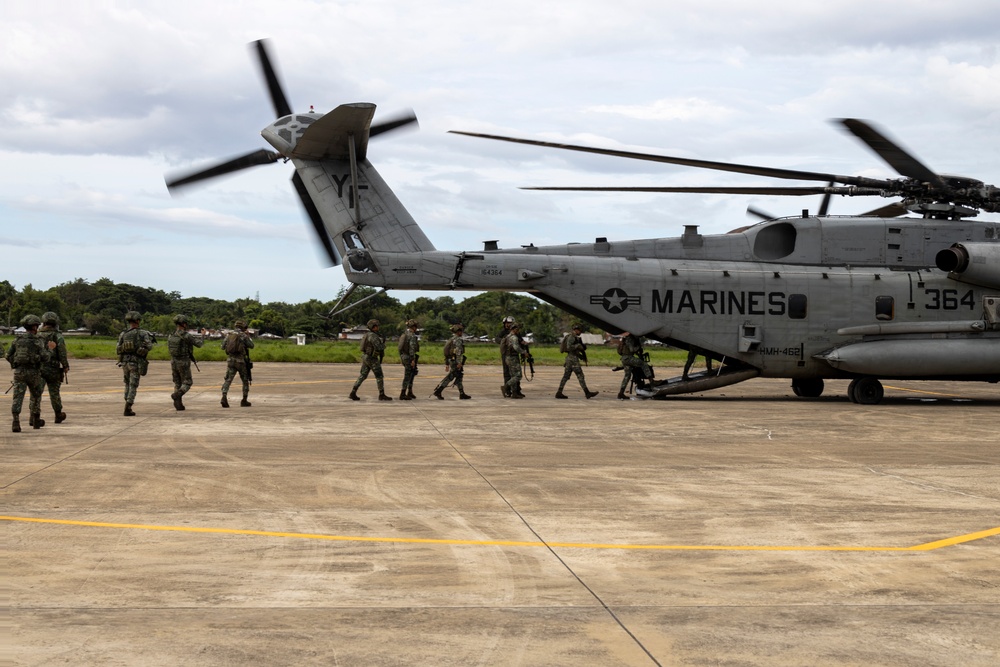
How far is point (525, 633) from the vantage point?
4695 mm

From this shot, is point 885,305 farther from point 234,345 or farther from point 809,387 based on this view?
point 234,345

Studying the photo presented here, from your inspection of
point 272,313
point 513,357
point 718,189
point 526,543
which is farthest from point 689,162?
point 272,313

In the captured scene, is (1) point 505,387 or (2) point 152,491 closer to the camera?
(2) point 152,491

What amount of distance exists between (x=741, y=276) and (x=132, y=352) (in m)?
13.0

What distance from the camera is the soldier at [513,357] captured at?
2088 cm

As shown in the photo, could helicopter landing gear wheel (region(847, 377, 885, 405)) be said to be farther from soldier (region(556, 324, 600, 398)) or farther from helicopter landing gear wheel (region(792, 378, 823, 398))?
soldier (region(556, 324, 600, 398))

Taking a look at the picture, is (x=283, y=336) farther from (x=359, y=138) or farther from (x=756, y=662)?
(x=756, y=662)

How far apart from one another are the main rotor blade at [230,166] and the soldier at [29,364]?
18.6 ft

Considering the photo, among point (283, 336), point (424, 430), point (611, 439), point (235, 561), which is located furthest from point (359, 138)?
point (283, 336)

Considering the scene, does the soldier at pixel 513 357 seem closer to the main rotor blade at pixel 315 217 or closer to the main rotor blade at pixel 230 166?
the main rotor blade at pixel 315 217

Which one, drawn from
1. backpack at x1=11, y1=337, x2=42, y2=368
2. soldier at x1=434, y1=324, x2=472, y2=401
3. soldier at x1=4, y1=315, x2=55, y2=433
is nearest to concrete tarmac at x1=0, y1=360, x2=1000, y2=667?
soldier at x1=4, y1=315, x2=55, y2=433

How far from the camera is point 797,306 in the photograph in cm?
2036

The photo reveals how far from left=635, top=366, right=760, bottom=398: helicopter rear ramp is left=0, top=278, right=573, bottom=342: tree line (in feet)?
237

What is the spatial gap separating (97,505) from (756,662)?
613 cm
